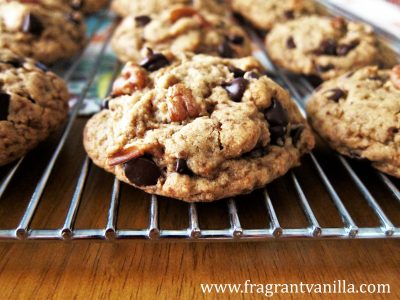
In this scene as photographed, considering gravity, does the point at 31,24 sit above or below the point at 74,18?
above

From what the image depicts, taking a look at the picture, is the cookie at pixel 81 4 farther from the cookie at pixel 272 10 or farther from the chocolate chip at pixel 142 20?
the cookie at pixel 272 10

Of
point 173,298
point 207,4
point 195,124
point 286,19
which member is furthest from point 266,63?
point 173,298

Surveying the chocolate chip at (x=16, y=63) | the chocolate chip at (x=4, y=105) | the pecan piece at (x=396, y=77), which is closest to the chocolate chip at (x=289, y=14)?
the pecan piece at (x=396, y=77)

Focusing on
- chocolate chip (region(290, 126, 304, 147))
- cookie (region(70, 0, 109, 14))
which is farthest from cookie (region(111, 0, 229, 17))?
chocolate chip (region(290, 126, 304, 147))

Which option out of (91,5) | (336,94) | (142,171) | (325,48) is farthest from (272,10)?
(142,171)

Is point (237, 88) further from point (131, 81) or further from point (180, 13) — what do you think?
point (180, 13)

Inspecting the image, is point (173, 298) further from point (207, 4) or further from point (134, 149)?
point (207, 4)
